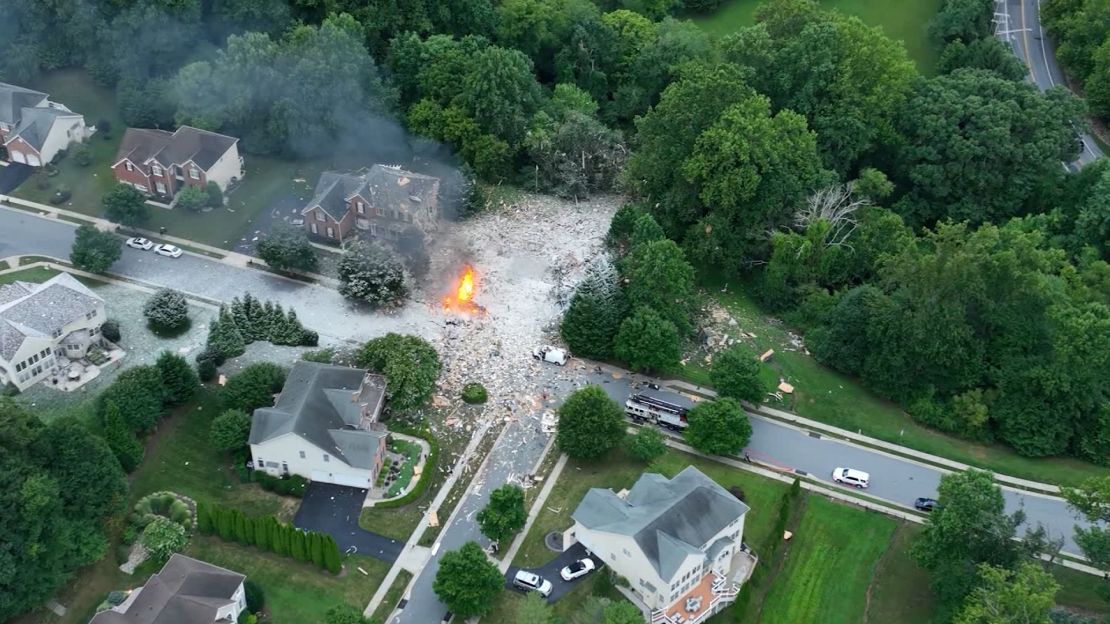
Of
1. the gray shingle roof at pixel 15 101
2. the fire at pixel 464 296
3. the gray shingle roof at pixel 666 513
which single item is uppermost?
the gray shingle roof at pixel 15 101

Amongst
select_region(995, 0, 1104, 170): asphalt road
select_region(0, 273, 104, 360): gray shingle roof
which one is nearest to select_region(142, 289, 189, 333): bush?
select_region(0, 273, 104, 360): gray shingle roof

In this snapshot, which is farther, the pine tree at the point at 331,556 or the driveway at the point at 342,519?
the driveway at the point at 342,519

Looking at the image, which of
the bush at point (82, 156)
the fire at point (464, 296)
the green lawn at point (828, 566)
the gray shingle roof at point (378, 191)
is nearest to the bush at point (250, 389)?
the fire at point (464, 296)

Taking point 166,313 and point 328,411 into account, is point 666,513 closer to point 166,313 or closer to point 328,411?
point 328,411

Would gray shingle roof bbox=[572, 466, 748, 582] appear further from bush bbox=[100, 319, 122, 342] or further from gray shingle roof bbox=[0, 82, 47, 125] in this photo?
gray shingle roof bbox=[0, 82, 47, 125]

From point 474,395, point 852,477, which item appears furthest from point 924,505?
point 474,395

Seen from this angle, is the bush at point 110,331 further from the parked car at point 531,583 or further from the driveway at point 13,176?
the parked car at point 531,583
